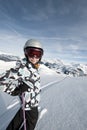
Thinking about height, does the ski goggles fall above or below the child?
above

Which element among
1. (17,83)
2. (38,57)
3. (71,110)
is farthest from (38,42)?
(71,110)

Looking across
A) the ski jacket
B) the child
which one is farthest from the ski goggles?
the ski jacket

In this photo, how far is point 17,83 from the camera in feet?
11.2

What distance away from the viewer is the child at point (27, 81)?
3377mm

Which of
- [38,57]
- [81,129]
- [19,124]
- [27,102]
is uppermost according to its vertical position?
[38,57]

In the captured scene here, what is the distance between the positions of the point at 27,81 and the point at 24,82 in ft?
0.21

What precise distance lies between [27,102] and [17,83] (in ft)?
1.62

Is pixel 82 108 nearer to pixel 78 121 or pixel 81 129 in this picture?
pixel 78 121

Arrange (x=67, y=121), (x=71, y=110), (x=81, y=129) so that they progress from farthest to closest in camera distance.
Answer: (x=71, y=110) → (x=67, y=121) → (x=81, y=129)

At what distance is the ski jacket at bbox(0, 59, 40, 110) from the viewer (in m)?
3.36

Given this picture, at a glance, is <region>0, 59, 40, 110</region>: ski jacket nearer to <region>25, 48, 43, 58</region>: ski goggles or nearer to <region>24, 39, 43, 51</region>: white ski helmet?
<region>25, 48, 43, 58</region>: ski goggles

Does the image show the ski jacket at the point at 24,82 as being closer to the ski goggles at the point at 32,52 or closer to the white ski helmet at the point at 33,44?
the ski goggles at the point at 32,52

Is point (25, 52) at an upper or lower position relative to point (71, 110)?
upper

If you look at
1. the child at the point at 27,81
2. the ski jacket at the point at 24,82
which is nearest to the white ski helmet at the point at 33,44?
the child at the point at 27,81
